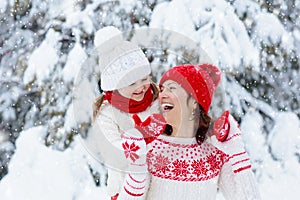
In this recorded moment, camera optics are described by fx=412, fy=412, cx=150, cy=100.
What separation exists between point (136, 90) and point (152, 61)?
1.28 meters

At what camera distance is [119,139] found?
1454 millimetres

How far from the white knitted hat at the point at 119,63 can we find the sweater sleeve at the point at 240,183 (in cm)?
44

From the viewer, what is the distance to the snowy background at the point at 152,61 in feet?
9.11

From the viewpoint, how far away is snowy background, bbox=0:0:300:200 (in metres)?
2.78

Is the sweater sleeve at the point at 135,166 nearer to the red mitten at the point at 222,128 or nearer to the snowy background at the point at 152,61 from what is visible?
the red mitten at the point at 222,128

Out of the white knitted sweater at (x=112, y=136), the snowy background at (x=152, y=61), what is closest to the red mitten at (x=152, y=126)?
the white knitted sweater at (x=112, y=136)

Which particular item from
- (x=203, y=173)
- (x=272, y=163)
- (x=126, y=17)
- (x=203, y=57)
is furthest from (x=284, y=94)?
(x=203, y=173)

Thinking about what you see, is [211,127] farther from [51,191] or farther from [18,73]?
[18,73]

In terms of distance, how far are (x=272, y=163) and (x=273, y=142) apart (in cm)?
15

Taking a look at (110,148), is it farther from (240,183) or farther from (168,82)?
(240,183)

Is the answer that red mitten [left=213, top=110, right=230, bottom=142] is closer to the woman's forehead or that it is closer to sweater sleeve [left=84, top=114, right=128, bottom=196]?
the woman's forehead

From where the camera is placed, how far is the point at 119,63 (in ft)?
4.81

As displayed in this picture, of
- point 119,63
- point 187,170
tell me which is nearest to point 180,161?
point 187,170

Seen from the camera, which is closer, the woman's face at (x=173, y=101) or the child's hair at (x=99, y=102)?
the woman's face at (x=173, y=101)
